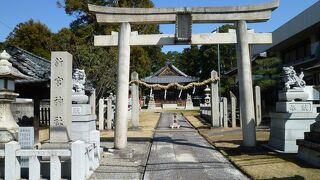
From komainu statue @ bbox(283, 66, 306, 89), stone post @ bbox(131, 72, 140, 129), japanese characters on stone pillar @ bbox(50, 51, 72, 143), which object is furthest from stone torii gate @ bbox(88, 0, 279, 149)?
stone post @ bbox(131, 72, 140, 129)

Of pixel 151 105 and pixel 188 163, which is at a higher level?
pixel 151 105

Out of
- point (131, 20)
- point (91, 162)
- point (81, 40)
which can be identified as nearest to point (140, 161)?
point (91, 162)

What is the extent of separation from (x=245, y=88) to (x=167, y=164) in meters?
4.63

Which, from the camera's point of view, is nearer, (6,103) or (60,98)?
(60,98)

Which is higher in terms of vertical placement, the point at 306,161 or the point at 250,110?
the point at 250,110

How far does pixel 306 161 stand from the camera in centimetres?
1041

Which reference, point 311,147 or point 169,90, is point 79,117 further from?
point 169,90

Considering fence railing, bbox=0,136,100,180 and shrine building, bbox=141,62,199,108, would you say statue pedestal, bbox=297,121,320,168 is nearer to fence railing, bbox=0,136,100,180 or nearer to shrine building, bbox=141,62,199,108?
fence railing, bbox=0,136,100,180

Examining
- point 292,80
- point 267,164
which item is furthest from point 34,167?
point 292,80

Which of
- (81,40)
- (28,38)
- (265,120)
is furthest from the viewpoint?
(28,38)

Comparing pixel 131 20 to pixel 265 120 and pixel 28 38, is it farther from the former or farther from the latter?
pixel 28 38

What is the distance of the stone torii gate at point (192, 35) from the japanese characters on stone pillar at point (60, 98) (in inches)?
162

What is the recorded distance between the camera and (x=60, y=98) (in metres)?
9.95

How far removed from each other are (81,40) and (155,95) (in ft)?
119
